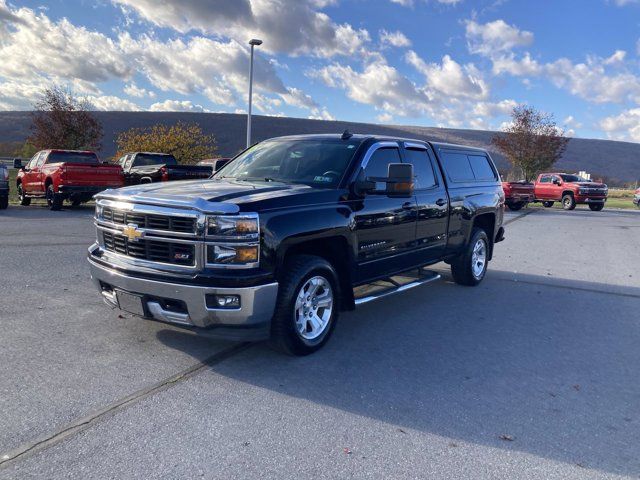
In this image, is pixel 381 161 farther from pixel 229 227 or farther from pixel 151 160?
pixel 151 160

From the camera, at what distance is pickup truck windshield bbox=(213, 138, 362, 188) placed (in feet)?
17.5

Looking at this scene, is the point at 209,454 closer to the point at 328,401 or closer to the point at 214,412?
the point at 214,412

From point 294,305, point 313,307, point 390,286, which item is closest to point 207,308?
point 294,305

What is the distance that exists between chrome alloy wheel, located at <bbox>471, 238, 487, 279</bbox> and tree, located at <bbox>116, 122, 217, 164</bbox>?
27277 mm

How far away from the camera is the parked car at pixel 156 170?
18891 millimetres

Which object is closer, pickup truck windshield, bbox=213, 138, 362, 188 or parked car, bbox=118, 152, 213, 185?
pickup truck windshield, bbox=213, 138, 362, 188

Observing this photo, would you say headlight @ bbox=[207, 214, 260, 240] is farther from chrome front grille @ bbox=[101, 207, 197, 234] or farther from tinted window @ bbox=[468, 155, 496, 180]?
tinted window @ bbox=[468, 155, 496, 180]

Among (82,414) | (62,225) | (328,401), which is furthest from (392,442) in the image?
(62,225)

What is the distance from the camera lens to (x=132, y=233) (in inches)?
175

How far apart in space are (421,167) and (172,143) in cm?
2842

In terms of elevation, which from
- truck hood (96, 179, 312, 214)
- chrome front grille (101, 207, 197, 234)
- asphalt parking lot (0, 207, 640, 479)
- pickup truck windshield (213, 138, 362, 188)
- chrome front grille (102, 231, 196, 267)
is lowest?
asphalt parking lot (0, 207, 640, 479)

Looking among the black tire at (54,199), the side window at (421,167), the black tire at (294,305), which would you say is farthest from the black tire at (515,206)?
the black tire at (294,305)

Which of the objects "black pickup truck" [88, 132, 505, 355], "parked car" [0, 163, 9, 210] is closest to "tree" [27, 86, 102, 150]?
"parked car" [0, 163, 9, 210]

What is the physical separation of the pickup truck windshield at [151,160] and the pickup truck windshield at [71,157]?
2.47 meters
